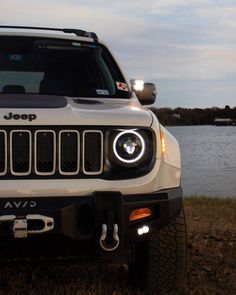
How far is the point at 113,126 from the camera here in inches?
126

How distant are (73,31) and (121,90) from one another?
80 cm

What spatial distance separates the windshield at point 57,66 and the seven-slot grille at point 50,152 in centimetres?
128

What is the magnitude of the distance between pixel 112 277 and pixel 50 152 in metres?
1.73

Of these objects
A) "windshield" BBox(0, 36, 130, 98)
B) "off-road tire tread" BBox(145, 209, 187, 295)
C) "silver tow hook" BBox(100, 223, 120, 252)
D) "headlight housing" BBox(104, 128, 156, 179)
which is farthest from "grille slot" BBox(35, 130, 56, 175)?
"windshield" BBox(0, 36, 130, 98)

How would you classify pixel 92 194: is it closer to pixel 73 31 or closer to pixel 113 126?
pixel 113 126

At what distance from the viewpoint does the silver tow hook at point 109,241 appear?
120 inches

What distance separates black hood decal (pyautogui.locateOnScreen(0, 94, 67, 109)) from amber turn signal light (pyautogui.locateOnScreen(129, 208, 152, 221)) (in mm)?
772

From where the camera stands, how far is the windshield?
14.7ft

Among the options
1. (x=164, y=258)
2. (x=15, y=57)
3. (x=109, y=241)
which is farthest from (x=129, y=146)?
(x=15, y=57)

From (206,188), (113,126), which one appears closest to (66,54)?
(113,126)

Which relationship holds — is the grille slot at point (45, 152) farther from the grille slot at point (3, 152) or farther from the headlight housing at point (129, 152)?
the headlight housing at point (129, 152)

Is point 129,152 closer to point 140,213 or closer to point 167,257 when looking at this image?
point 140,213

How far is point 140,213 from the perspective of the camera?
126 inches

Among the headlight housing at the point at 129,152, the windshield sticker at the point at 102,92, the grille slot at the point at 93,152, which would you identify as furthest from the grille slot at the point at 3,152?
the windshield sticker at the point at 102,92
